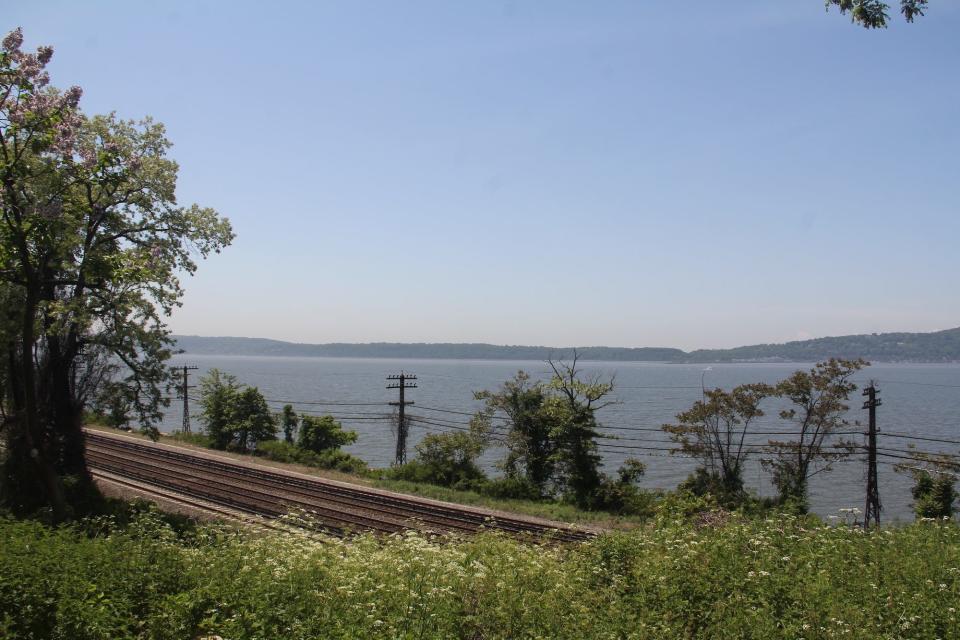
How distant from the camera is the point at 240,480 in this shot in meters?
27.5

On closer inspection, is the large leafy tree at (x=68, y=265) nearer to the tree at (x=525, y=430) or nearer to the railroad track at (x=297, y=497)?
the railroad track at (x=297, y=497)

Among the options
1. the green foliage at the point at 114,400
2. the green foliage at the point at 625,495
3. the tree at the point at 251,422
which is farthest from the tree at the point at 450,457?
the green foliage at the point at 114,400

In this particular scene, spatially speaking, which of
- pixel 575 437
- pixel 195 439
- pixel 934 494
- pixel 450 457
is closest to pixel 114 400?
pixel 450 457

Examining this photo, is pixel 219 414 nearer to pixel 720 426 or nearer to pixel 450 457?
pixel 450 457

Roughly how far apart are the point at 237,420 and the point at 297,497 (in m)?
15.6

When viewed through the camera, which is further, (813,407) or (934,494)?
(813,407)

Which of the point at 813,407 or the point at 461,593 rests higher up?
the point at 461,593

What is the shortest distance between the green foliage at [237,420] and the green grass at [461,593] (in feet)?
96.0

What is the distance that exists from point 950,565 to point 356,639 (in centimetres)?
794

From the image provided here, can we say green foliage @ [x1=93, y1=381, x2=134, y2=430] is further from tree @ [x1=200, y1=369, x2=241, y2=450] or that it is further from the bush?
tree @ [x1=200, y1=369, x2=241, y2=450]

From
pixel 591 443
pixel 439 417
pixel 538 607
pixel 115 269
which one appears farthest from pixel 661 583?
pixel 439 417

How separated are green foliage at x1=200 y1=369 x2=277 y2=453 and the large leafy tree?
55.5ft

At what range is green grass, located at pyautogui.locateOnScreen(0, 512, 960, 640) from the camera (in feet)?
22.4

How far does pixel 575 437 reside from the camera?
101 feet
